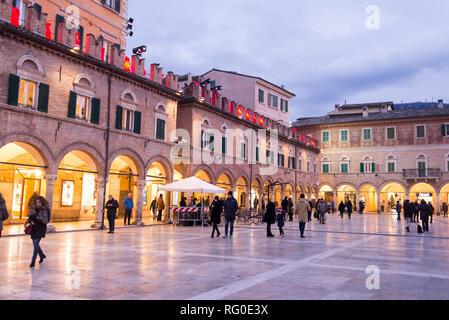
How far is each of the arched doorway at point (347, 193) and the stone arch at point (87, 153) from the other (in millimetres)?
36386

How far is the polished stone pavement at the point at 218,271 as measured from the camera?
620 cm

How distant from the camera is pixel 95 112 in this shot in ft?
62.3

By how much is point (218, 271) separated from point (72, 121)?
12.4 meters

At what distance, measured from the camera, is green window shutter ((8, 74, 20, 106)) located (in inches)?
598

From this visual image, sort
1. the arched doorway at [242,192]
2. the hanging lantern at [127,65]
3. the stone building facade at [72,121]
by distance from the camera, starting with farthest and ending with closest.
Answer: the arched doorway at [242,192] → the hanging lantern at [127,65] → the stone building facade at [72,121]

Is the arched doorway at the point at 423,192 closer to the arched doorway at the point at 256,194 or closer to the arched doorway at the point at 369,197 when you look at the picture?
the arched doorway at the point at 369,197

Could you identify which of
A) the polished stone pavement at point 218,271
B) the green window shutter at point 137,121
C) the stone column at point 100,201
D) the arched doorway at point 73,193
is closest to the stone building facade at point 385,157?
the green window shutter at point 137,121

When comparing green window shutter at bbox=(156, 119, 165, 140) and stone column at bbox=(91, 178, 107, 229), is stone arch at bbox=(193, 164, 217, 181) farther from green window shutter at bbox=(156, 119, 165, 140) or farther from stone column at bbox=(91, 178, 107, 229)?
stone column at bbox=(91, 178, 107, 229)

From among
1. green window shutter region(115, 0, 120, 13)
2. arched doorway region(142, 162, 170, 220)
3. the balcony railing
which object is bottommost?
arched doorway region(142, 162, 170, 220)

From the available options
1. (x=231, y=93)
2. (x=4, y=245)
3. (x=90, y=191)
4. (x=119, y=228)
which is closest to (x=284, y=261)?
(x=4, y=245)

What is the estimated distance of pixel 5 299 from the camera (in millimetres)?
5582

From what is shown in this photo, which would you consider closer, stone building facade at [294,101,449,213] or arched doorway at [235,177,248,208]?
arched doorway at [235,177,248,208]

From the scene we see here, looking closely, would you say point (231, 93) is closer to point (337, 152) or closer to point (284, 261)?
point (337, 152)

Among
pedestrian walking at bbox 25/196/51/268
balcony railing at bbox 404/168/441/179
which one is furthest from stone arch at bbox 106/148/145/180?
balcony railing at bbox 404/168/441/179
